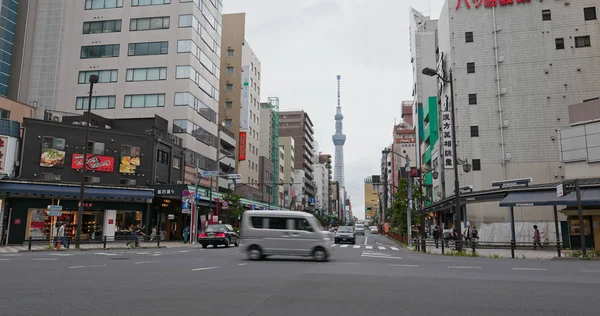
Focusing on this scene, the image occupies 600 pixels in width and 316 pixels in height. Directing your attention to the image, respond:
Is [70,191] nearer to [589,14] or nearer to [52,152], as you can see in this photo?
[52,152]

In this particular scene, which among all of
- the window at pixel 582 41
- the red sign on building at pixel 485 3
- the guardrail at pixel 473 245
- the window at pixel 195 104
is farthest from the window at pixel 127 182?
the window at pixel 582 41

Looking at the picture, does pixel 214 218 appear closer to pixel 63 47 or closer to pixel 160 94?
pixel 160 94

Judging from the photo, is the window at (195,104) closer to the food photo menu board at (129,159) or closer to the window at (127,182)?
the food photo menu board at (129,159)

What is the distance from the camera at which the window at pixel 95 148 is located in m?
40.2

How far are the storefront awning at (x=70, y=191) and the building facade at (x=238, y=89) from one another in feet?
109

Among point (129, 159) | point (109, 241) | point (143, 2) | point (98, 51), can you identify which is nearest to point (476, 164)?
point (129, 159)

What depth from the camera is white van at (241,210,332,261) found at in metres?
19.1

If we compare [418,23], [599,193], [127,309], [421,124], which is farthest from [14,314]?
[418,23]

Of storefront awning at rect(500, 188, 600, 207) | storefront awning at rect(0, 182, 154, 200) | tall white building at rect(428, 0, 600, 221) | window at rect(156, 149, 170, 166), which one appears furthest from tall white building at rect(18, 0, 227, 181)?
storefront awning at rect(500, 188, 600, 207)

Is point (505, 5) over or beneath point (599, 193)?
over

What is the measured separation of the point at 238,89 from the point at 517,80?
44610 millimetres

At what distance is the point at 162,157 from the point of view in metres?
46.2

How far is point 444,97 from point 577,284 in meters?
41.9

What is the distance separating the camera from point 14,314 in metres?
7.00
